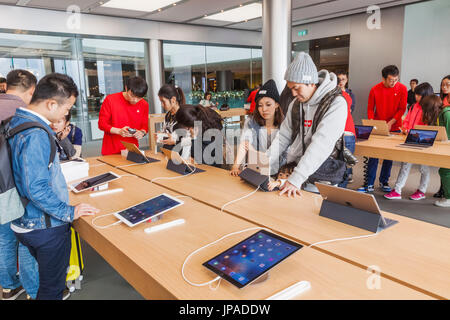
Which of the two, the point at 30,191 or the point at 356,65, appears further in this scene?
the point at 356,65

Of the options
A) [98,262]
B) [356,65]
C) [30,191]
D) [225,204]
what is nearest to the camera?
[30,191]

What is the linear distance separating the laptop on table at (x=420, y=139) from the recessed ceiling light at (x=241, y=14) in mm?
4371

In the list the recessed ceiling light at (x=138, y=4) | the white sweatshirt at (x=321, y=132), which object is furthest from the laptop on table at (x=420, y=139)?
the recessed ceiling light at (x=138, y=4)

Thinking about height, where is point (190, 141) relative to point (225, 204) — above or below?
above

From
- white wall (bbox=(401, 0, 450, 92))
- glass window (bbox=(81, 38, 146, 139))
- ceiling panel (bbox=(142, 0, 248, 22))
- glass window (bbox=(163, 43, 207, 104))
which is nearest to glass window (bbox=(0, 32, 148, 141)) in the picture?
glass window (bbox=(81, 38, 146, 139))

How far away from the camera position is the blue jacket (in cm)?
147

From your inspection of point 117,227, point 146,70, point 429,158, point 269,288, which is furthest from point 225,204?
point 146,70

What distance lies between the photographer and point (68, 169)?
2.40 m

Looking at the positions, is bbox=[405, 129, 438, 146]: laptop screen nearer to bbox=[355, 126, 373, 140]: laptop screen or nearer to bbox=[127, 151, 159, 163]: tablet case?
bbox=[355, 126, 373, 140]: laptop screen

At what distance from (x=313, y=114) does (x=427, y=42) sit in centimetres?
626

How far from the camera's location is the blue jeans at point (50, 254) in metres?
1.63
